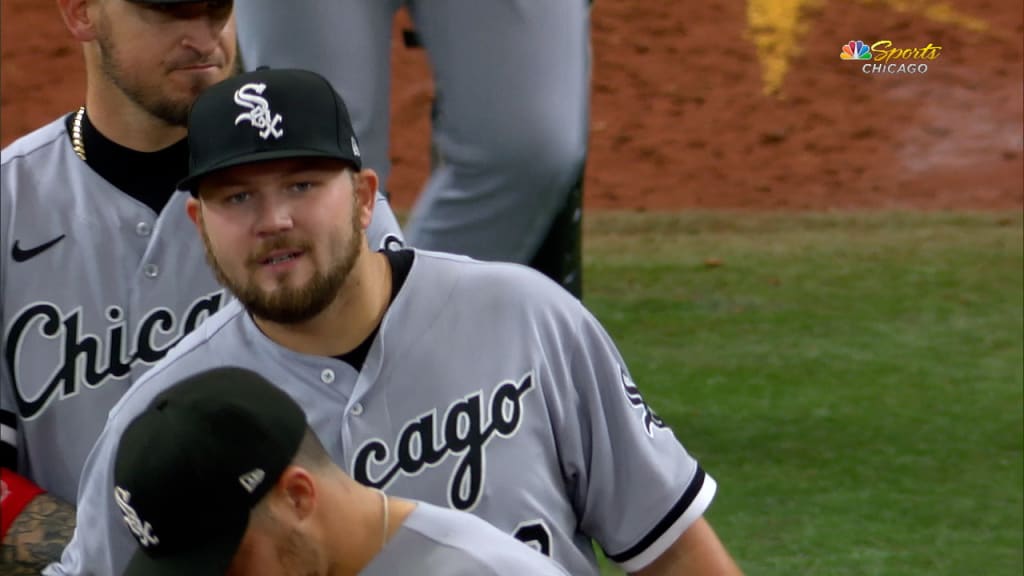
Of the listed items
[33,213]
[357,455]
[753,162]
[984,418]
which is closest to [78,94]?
[753,162]

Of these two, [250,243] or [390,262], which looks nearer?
[250,243]

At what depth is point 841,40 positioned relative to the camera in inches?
Answer: 359

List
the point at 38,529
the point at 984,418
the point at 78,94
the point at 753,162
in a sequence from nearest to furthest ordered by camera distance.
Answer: the point at 38,529
the point at 984,418
the point at 753,162
the point at 78,94

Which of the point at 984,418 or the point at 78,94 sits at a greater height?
the point at 984,418

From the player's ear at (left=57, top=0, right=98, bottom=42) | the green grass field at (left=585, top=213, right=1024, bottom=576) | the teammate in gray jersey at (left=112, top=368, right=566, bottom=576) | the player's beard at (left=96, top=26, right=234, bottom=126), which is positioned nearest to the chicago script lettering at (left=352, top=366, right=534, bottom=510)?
the teammate in gray jersey at (left=112, top=368, right=566, bottom=576)

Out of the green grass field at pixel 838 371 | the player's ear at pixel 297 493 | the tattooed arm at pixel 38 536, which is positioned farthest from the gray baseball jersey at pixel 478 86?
the green grass field at pixel 838 371

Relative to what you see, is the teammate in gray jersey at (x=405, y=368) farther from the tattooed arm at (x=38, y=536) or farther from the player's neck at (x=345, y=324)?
the tattooed arm at (x=38, y=536)

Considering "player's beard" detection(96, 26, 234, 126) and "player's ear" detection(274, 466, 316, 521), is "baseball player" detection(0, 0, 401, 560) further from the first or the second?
"player's ear" detection(274, 466, 316, 521)

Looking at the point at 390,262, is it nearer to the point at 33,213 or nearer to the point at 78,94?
the point at 33,213

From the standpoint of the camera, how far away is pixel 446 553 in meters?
1.96

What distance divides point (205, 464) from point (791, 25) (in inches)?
315

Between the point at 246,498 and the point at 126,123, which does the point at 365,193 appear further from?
the point at 246,498

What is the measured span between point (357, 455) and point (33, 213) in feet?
2.56

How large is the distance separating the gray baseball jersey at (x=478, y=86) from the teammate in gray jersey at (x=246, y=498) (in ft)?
2.81
